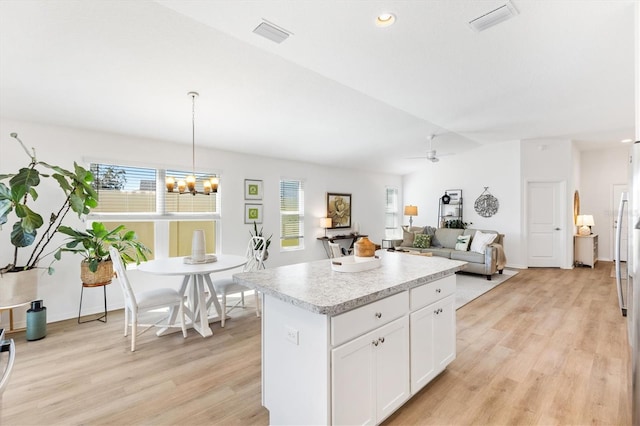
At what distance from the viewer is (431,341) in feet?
7.24

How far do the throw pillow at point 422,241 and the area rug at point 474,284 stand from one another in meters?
1.03

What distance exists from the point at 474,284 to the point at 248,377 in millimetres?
4291

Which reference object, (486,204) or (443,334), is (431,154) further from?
(443,334)

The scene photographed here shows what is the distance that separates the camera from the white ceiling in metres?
2.21

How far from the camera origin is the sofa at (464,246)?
5.59m

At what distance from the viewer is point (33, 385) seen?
7.68 feet

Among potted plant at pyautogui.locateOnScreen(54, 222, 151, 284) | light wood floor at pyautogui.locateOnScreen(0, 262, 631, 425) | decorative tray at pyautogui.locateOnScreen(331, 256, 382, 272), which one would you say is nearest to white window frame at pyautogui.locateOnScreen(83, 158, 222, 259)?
potted plant at pyautogui.locateOnScreen(54, 222, 151, 284)

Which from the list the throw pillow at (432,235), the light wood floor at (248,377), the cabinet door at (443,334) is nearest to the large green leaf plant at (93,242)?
the light wood floor at (248,377)

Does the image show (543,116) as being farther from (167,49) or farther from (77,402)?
(77,402)

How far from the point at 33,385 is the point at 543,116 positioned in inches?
276

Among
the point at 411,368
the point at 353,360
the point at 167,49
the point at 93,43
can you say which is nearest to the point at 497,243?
the point at 411,368

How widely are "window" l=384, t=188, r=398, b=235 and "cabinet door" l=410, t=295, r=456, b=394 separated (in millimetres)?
6181

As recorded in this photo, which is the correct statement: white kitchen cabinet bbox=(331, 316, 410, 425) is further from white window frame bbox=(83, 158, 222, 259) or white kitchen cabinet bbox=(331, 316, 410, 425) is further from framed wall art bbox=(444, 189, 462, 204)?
framed wall art bbox=(444, 189, 462, 204)

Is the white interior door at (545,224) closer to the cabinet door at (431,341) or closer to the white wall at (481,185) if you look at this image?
the white wall at (481,185)
